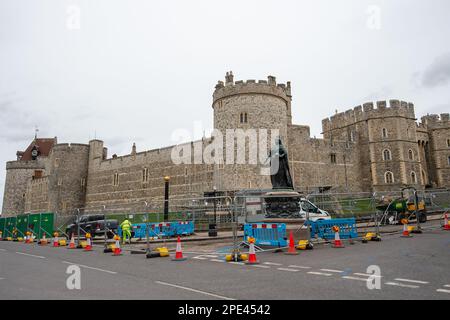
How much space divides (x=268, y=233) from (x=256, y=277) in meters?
4.66

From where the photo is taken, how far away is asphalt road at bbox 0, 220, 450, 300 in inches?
203

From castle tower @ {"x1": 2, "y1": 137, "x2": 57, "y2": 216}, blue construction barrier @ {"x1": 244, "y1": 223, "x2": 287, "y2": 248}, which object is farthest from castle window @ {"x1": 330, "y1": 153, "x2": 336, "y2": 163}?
castle tower @ {"x1": 2, "y1": 137, "x2": 57, "y2": 216}

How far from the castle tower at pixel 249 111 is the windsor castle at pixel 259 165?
3.2 inches

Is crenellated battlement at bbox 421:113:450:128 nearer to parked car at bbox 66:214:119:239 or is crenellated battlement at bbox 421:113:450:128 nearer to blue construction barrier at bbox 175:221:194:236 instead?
blue construction barrier at bbox 175:221:194:236

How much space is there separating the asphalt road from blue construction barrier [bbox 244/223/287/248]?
1.07 m

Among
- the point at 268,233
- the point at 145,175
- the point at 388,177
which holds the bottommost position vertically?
the point at 268,233

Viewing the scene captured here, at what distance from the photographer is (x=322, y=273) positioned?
6.66 m

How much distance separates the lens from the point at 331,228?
39.9ft

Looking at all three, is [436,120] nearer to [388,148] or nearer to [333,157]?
[388,148]

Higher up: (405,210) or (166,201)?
(166,201)

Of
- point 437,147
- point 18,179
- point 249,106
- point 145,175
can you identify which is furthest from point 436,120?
point 18,179

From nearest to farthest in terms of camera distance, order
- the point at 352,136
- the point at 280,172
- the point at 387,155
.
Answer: the point at 280,172
the point at 387,155
the point at 352,136
